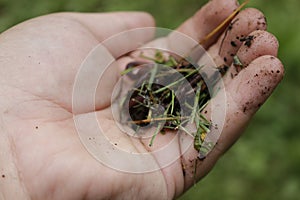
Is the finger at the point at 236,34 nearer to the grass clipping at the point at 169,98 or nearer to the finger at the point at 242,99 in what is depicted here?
the grass clipping at the point at 169,98

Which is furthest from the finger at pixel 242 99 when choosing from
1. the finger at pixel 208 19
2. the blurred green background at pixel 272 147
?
the blurred green background at pixel 272 147

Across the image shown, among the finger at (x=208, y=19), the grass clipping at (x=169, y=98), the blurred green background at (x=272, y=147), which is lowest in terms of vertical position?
the blurred green background at (x=272, y=147)

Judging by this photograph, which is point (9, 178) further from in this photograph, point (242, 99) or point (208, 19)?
point (208, 19)

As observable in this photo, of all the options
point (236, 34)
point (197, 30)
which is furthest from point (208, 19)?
point (236, 34)

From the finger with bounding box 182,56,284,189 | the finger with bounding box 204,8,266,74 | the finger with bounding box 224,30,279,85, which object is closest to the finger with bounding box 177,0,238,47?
the finger with bounding box 204,8,266,74

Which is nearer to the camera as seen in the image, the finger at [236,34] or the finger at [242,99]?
the finger at [242,99]
